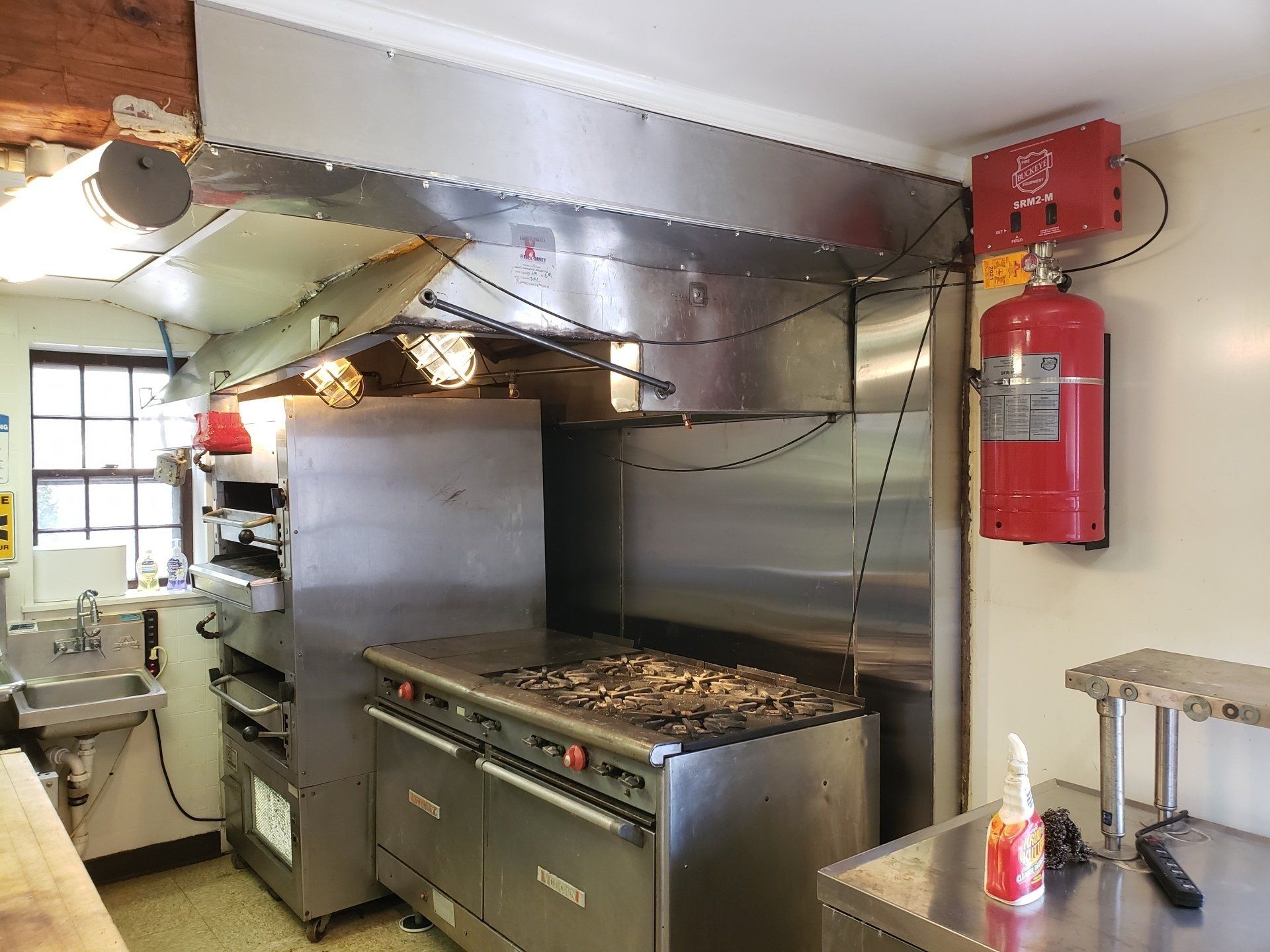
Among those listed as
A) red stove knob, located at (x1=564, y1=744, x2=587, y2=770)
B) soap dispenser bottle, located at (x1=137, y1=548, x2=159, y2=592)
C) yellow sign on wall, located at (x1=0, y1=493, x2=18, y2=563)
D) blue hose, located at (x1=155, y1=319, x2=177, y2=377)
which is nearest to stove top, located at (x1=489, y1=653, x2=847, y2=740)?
red stove knob, located at (x1=564, y1=744, x2=587, y2=770)

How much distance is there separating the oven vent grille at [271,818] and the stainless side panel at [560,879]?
39.8 inches

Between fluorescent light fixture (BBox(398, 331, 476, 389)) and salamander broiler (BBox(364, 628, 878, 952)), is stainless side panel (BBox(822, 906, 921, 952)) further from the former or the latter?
fluorescent light fixture (BBox(398, 331, 476, 389))

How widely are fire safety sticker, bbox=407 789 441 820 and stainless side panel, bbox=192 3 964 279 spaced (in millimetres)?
1910

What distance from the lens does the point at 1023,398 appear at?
2049mm

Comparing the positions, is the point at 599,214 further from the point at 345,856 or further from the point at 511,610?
the point at 345,856

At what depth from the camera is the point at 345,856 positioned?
3283mm

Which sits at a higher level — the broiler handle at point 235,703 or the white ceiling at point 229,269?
the white ceiling at point 229,269

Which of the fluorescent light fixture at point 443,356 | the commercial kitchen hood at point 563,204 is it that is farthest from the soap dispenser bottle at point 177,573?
the fluorescent light fixture at point 443,356

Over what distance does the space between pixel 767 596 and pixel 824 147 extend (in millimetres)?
1489

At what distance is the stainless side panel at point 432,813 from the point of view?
283 centimetres

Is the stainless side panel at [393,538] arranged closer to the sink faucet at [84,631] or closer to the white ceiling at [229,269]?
the white ceiling at [229,269]

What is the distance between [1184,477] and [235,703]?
3.32 meters

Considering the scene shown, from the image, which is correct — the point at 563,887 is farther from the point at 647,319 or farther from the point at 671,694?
the point at 647,319

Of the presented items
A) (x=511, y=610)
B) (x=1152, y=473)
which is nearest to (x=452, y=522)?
(x=511, y=610)
